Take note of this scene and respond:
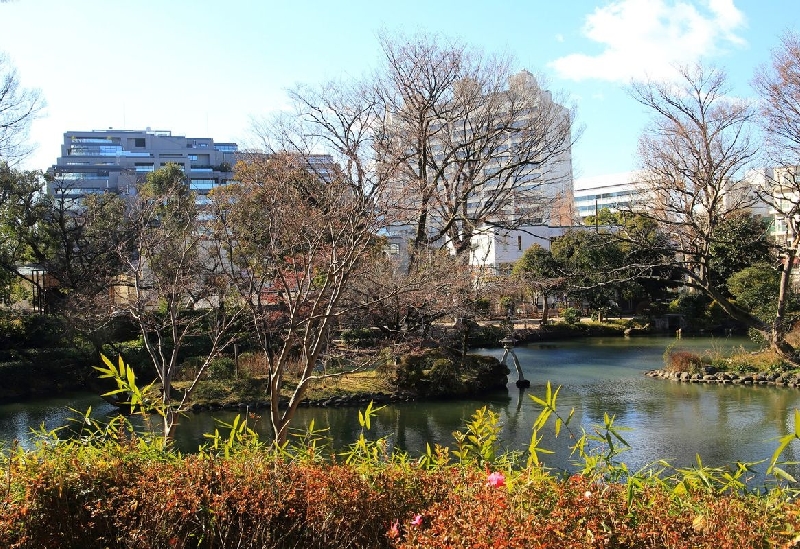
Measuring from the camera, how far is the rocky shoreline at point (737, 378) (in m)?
14.1

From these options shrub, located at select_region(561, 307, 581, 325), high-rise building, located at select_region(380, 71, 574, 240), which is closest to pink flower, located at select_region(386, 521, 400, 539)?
high-rise building, located at select_region(380, 71, 574, 240)

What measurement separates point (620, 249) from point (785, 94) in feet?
40.3

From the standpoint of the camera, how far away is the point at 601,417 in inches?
464

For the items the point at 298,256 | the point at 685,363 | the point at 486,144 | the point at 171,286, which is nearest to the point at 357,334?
the point at 486,144

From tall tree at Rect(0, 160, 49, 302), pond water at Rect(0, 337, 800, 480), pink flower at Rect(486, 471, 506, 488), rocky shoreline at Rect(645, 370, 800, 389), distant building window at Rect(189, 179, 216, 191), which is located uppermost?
distant building window at Rect(189, 179, 216, 191)

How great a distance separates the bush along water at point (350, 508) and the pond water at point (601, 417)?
A: 547 cm

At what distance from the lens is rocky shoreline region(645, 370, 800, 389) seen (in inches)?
556

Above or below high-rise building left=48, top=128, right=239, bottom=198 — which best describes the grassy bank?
below

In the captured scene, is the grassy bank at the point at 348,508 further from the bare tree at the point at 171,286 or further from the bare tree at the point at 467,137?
the bare tree at the point at 467,137

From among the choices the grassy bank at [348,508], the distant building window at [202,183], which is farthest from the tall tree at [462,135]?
the distant building window at [202,183]

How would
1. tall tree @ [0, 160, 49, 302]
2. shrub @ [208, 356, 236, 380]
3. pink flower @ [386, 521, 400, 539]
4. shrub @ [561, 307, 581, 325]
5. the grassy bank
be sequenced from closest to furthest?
the grassy bank, pink flower @ [386, 521, 400, 539], shrub @ [208, 356, 236, 380], tall tree @ [0, 160, 49, 302], shrub @ [561, 307, 581, 325]

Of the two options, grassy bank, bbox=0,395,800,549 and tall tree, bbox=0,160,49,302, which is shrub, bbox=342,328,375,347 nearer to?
tall tree, bbox=0,160,49,302

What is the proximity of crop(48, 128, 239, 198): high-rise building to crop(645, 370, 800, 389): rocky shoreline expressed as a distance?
43826 mm

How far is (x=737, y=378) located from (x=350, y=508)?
1395cm
